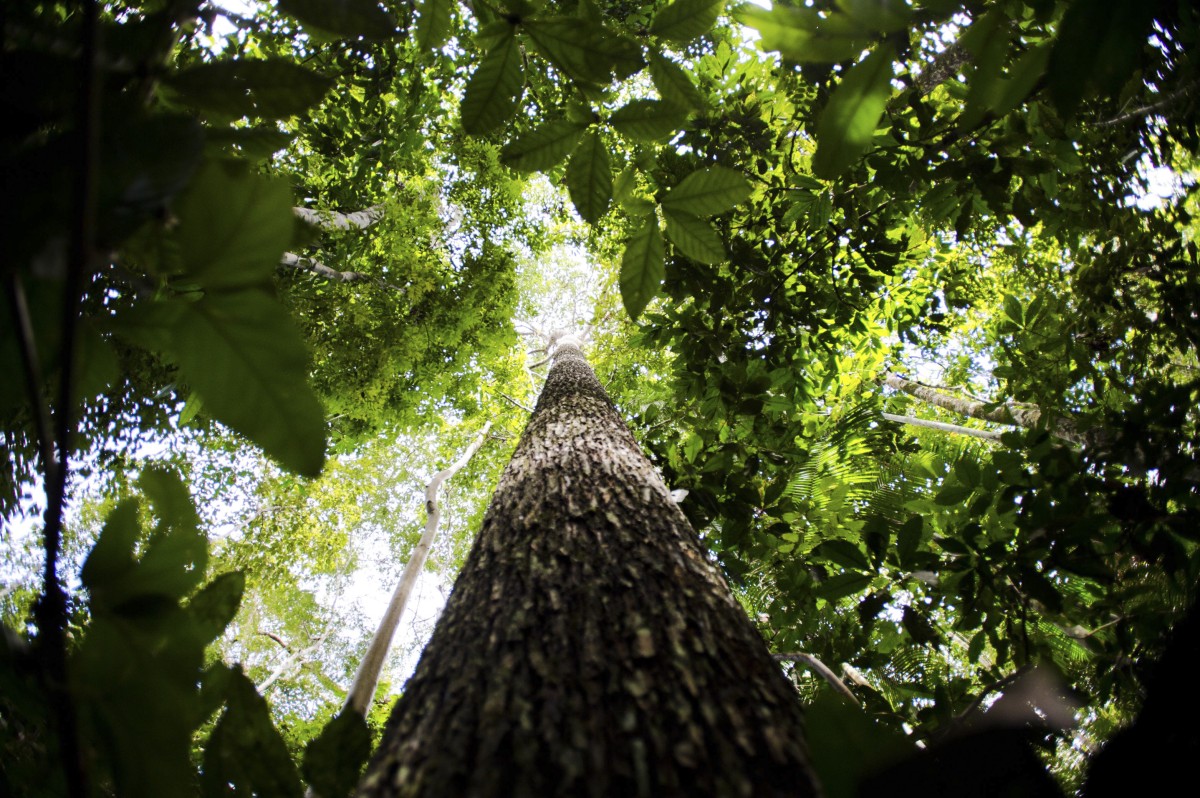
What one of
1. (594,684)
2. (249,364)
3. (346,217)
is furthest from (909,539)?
(346,217)

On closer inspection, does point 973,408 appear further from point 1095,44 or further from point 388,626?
point 388,626

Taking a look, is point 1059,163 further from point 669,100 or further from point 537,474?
point 537,474

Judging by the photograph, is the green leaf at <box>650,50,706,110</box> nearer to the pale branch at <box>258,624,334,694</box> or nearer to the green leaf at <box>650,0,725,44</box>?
the green leaf at <box>650,0,725,44</box>

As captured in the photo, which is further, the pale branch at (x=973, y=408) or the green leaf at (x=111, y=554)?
the pale branch at (x=973, y=408)

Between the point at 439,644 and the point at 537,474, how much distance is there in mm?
763

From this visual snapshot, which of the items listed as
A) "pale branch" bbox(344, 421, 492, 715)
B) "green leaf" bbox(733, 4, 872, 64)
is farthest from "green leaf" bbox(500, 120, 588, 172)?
"pale branch" bbox(344, 421, 492, 715)

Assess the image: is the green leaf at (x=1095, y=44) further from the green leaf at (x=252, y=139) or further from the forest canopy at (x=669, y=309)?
the green leaf at (x=252, y=139)

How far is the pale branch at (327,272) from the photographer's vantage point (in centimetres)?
387

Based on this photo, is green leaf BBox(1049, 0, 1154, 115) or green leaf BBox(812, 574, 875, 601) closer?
green leaf BBox(1049, 0, 1154, 115)

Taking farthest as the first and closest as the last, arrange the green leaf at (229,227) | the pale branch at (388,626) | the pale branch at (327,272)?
the pale branch at (327,272) < the pale branch at (388,626) < the green leaf at (229,227)

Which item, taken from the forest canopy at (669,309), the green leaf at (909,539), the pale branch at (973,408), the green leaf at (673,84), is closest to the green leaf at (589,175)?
the forest canopy at (669,309)

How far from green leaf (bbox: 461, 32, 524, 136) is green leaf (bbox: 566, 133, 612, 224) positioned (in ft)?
0.36

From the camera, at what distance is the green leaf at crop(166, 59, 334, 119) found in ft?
1.32

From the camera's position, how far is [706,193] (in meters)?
0.76
